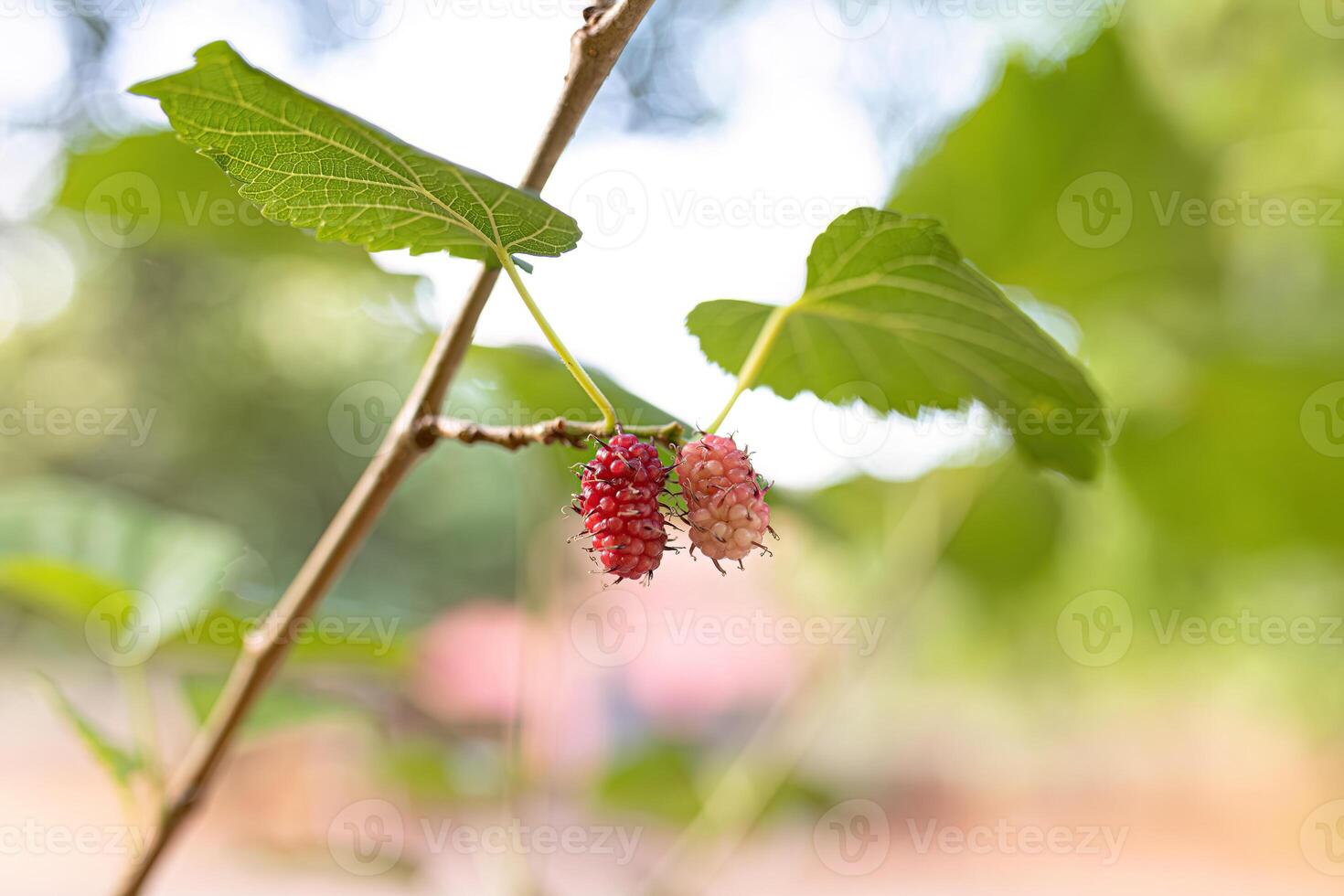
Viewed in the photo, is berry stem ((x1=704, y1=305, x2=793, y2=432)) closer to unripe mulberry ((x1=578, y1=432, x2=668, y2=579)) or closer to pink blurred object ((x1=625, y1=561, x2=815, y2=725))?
unripe mulberry ((x1=578, y1=432, x2=668, y2=579))

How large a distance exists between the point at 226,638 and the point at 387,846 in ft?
0.97

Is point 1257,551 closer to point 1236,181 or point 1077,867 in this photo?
point 1236,181

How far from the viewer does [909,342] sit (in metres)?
0.34

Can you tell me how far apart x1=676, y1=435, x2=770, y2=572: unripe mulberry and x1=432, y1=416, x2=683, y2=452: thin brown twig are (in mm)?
21

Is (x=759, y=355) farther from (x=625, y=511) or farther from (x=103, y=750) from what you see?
(x=103, y=750)

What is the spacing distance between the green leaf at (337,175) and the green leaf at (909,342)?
3.6 inches

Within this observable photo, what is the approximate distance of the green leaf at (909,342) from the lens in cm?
28

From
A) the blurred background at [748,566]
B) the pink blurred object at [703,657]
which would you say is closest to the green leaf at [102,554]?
the blurred background at [748,566]

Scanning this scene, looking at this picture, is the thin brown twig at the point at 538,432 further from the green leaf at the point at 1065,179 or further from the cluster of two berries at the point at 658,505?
the green leaf at the point at 1065,179

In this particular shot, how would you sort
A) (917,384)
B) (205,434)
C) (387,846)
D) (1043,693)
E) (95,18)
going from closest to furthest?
(917,384)
(387,846)
(95,18)
(205,434)
(1043,693)

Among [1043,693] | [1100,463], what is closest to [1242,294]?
[1100,463]

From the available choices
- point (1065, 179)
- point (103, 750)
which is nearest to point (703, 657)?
point (1065, 179)

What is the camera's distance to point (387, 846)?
0.82m

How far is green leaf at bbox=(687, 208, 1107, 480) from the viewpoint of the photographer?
0.28 meters
